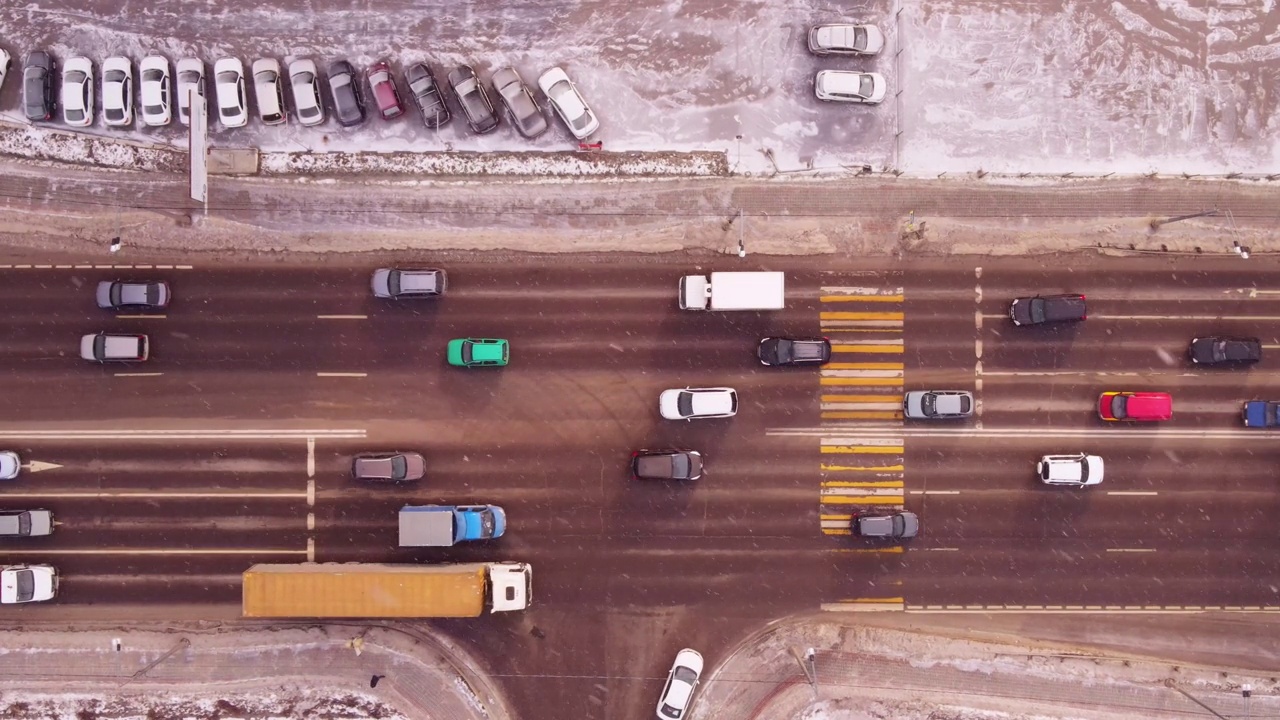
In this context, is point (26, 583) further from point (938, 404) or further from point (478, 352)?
point (938, 404)

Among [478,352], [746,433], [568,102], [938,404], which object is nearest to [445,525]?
[478,352]

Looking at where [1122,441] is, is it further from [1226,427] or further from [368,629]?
[368,629]

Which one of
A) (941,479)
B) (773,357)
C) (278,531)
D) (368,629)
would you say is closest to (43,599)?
(278,531)

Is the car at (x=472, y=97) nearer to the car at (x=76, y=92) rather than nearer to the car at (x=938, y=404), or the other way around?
the car at (x=76, y=92)

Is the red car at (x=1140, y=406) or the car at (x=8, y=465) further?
the red car at (x=1140, y=406)

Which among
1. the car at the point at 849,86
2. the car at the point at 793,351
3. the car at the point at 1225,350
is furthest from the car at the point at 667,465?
the car at the point at 1225,350

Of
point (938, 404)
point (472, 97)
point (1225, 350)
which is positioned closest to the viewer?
point (938, 404)

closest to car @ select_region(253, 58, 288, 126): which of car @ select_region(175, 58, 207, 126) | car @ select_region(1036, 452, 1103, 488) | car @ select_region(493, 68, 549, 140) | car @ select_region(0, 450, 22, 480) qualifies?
car @ select_region(175, 58, 207, 126)
